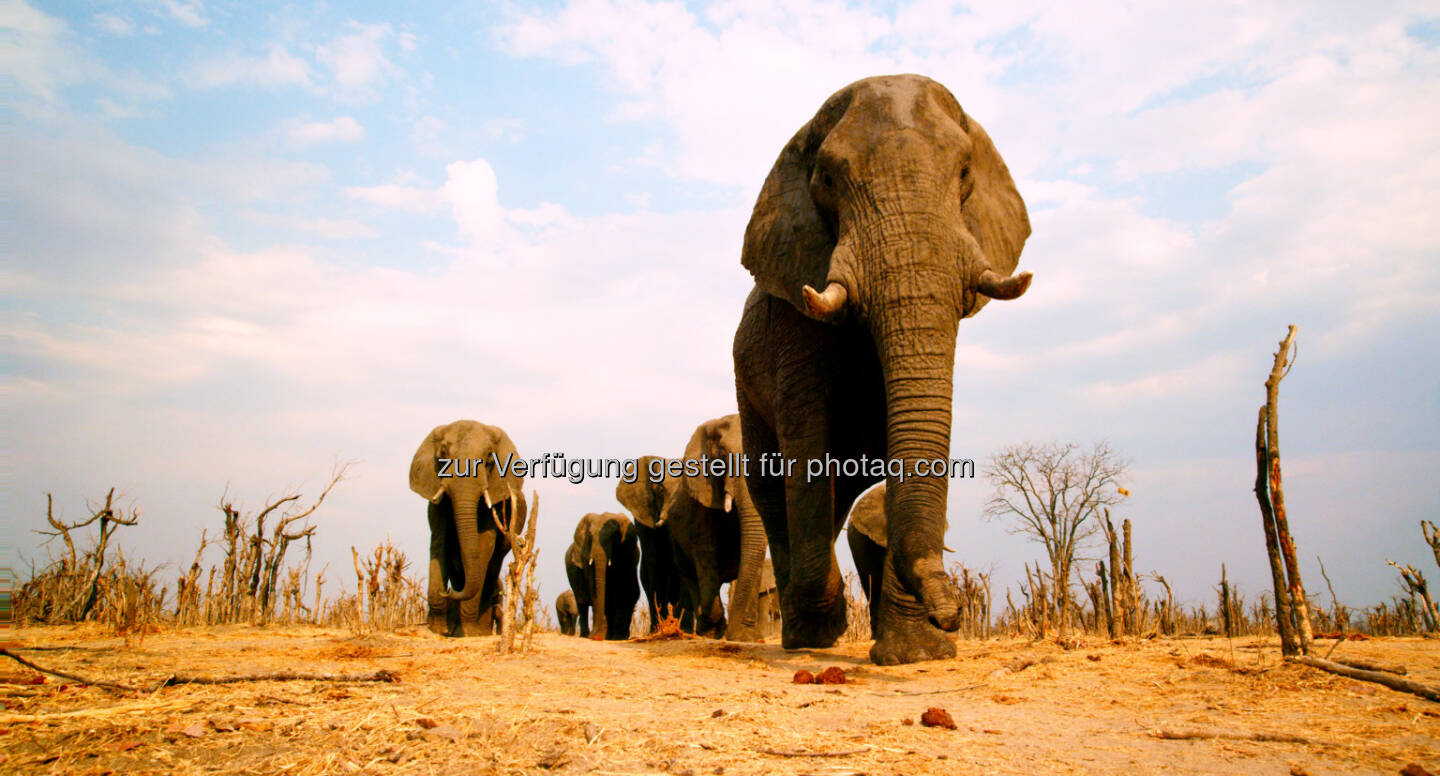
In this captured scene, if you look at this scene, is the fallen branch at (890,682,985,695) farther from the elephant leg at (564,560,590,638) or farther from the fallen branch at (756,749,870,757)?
the elephant leg at (564,560,590,638)

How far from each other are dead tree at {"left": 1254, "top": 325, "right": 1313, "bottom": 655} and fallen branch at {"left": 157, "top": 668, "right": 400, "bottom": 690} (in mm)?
5634

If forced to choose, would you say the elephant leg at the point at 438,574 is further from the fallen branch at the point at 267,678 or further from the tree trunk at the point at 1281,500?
the tree trunk at the point at 1281,500

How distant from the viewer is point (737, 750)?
125 inches

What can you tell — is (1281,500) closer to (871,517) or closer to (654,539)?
(871,517)

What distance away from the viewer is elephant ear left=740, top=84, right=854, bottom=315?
24.7ft

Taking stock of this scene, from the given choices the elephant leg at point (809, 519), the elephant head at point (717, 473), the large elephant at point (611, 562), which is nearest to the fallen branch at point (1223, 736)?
the elephant leg at point (809, 519)

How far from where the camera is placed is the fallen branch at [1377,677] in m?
3.98

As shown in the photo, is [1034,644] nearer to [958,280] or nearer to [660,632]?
[958,280]

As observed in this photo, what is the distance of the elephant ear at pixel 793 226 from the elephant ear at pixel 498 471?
9.70 m

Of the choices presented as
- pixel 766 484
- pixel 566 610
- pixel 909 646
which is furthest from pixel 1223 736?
pixel 566 610

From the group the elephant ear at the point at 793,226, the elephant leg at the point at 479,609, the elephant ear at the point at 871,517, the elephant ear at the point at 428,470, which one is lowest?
the elephant leg at the point at 479,609

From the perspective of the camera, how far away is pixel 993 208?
7848mm

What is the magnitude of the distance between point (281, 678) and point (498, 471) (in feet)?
40.5

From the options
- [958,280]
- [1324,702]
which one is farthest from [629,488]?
[1324,702]
